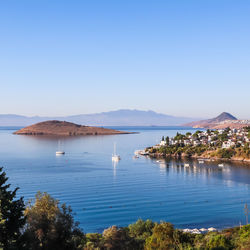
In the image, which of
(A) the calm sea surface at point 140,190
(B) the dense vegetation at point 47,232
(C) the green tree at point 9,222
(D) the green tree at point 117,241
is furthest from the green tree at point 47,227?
(A) the calm sea surface at point 140,190

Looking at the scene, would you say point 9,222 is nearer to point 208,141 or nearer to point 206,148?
point 206,148

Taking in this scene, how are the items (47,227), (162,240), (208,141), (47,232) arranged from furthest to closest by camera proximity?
1. (208,141)
2. (162,240)
3. (47,227)
4. (47,232)

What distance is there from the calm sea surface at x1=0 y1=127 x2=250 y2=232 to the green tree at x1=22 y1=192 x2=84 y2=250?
1300 cm

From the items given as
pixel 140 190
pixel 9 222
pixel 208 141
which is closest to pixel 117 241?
pixel 9 222

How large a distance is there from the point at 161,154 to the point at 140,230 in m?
74.9

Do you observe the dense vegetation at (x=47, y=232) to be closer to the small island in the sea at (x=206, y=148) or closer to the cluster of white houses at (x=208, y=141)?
the small island in the sea at (x=206, y=148)

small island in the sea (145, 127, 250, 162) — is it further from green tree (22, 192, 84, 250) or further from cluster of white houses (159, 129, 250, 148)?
green tree (22, 192, 84, 250)

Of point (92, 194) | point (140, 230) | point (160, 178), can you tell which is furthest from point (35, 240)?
point (160, 178)

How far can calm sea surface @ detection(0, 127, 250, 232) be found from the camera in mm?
33125

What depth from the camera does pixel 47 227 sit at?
623 inches

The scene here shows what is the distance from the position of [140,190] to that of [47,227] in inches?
1245

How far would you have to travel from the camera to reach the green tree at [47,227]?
50.4ft

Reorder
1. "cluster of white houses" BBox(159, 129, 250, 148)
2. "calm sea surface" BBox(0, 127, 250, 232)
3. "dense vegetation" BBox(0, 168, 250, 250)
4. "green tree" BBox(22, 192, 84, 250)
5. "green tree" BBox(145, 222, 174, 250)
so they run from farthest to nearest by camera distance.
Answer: "cluster of white houses" BBox(159, 129, 250, 148) → "calm sea surface" BBox(0, 127, 250, 232) → "green tree" BBox(145, 222, 174, 250) → "green tree" BBox(22, 192, 84, 250) → "dense vegetation" BBox(0, 168, 250, 250)

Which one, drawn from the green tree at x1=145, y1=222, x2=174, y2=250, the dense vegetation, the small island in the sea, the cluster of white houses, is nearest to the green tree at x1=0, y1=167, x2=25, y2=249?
the dense vegetation
